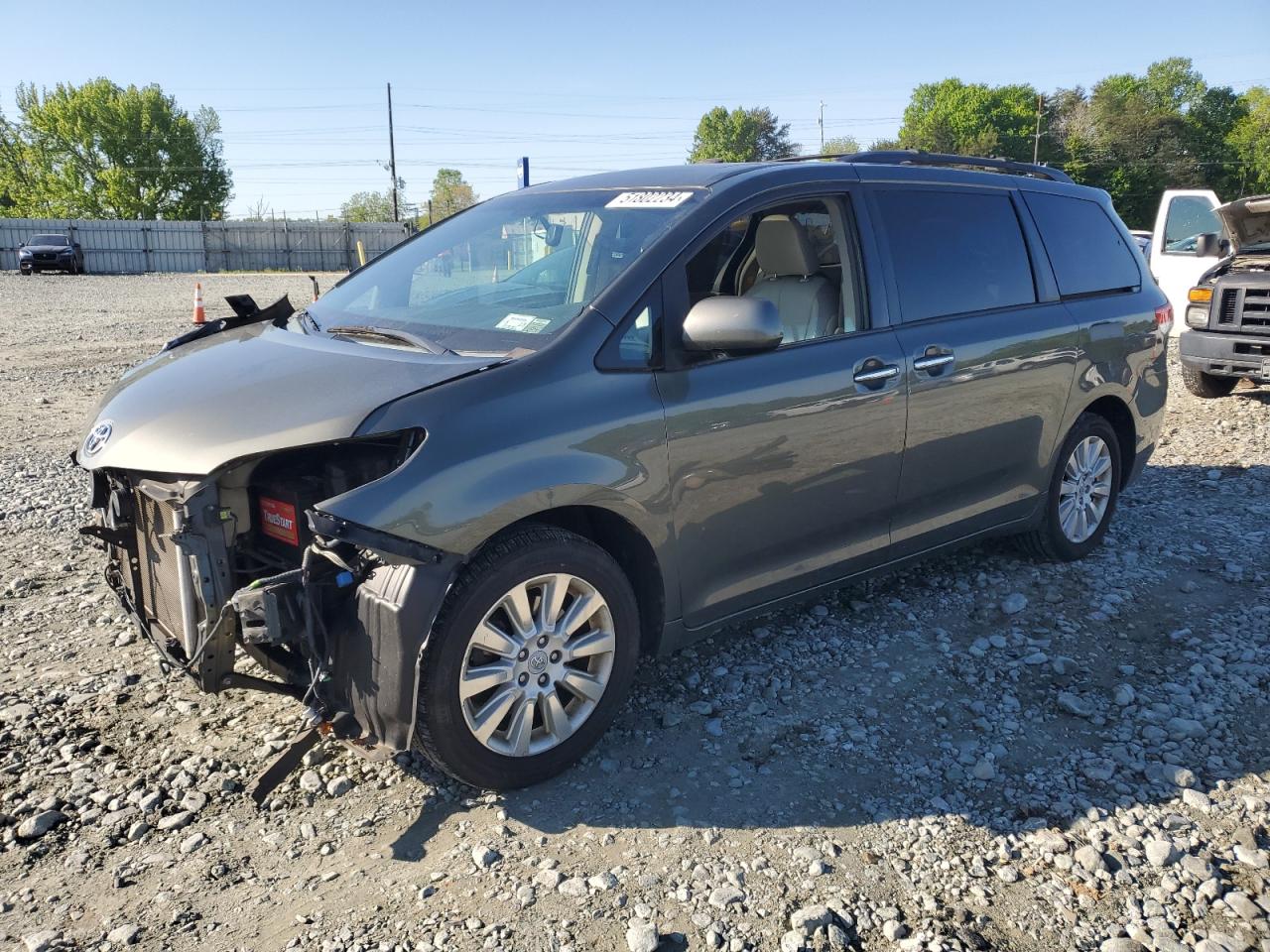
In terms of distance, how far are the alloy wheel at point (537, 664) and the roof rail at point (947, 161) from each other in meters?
2.30

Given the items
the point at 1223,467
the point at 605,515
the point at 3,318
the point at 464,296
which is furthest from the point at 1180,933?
the point at 3,318

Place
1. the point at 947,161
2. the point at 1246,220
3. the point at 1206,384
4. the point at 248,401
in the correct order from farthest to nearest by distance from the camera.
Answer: the point at 1206,384
the point at 1246,220
the point at 947,161
the point at 248,401

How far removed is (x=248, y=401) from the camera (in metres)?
3.15

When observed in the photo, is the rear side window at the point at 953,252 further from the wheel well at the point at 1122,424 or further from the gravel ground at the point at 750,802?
the gravel ground at the point at 750,802

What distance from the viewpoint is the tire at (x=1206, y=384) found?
10203 millimetres

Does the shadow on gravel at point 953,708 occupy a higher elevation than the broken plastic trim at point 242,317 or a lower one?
lower

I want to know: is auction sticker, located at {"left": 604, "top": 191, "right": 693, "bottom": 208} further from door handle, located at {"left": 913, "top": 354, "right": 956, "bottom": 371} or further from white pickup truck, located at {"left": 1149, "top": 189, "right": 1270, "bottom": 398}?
white pickup truck, located at {"left": 1149, "top": 189, "right": 1270, "bottom": 398}

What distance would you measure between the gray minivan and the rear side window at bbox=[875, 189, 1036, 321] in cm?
2

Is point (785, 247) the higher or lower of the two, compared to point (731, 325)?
higher

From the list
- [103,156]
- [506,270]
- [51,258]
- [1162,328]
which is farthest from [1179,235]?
[103,156]

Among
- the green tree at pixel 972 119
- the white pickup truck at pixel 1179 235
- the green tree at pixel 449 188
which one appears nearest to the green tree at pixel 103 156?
the green tree at pixel 449 188

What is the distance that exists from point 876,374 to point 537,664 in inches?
71.8

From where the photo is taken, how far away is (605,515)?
3391 millimetres

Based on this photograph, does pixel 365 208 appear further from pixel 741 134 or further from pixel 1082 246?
pixel 1082 246
